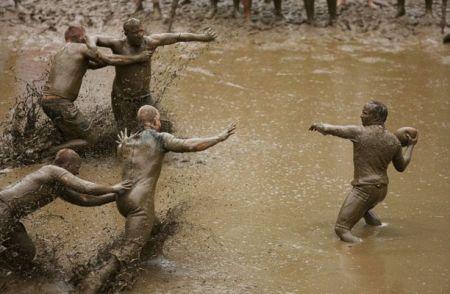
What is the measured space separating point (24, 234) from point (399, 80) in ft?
22.6

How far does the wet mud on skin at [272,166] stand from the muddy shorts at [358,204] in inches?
8.5

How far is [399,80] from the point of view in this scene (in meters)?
12.3

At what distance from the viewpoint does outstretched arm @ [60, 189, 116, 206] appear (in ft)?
22.7

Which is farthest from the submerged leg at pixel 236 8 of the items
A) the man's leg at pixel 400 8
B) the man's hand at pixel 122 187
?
the man's hand at pixel 122 187

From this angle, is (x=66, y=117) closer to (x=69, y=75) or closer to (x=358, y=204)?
(x=69, y=75)

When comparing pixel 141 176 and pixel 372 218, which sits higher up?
pixel 141 176

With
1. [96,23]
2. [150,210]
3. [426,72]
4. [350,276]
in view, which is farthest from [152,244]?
[96,23]

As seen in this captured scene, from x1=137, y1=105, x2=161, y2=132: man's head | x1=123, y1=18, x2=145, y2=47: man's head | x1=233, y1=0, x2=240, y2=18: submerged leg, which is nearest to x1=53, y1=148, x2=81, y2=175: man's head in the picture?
x1=137, y1=105, x2=161, y2=132: man's head

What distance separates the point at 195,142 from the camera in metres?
6.96

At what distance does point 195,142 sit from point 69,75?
8.55ft

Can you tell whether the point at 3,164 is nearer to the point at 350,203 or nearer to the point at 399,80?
the point at 350,203

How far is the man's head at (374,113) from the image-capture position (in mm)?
7832

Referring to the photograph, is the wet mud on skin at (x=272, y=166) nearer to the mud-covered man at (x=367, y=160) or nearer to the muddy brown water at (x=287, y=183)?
the muddy brown water at (x=287, y=183)

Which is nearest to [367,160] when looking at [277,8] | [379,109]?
[379,109]
